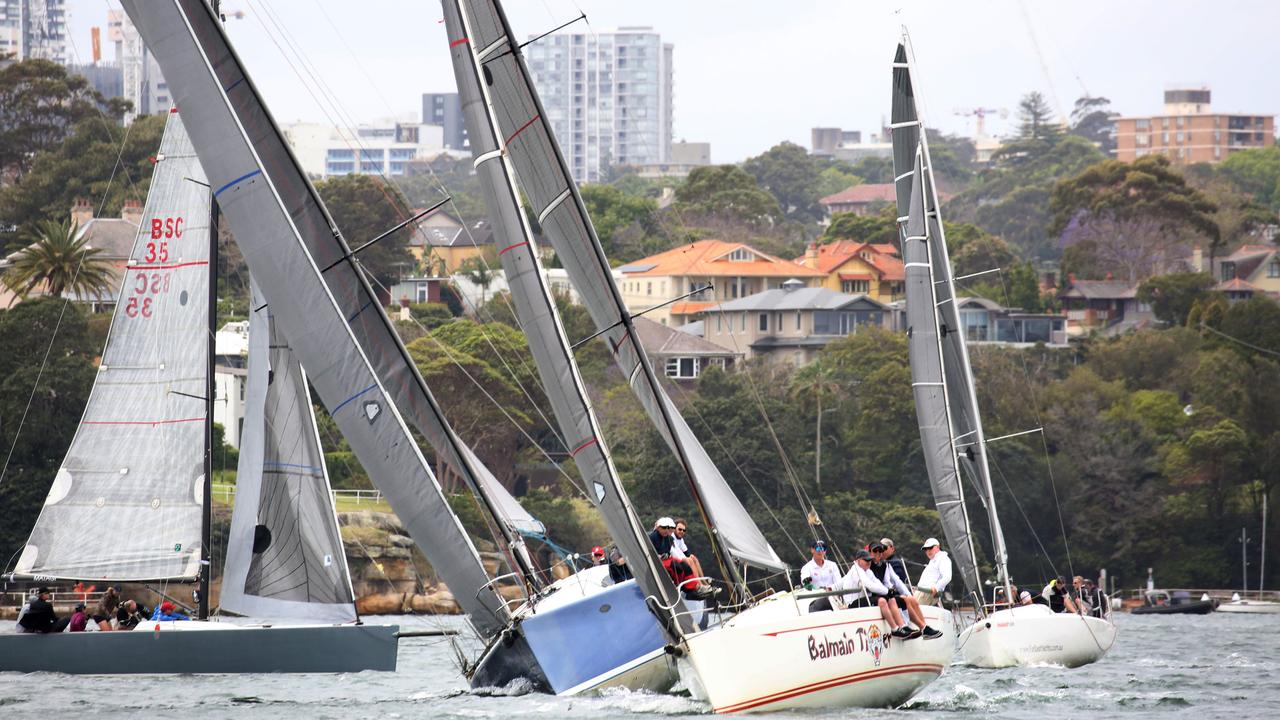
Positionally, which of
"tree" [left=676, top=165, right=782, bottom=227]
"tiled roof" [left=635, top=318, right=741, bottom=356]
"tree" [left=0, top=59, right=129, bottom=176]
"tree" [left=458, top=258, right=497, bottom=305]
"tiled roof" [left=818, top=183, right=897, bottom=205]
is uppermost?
"tree" [left=0, top=59, right=129, bottom=176]

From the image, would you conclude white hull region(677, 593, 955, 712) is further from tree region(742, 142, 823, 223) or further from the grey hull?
tree region(742, 142, 823, 223)

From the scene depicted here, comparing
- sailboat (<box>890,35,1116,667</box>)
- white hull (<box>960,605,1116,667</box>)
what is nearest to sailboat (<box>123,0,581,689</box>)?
white hull (<box>960,605,1116,667</box>)

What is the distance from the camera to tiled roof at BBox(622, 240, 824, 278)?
84.2 meters

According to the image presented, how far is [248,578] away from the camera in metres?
22.3

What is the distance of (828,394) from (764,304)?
1699 cm

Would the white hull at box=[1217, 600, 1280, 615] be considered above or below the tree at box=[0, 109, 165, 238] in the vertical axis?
below

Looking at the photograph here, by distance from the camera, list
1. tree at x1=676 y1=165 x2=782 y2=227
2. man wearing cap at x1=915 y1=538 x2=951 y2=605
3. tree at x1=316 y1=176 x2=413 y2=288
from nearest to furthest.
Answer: man wearing cap at x1=915 y1=538 x2=951 y2=605 < tree at x1=316 y1=176 x2=413 y2=288 < tree at x1=676 y1=165 x2=782 y2=227

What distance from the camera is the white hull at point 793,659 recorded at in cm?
1612

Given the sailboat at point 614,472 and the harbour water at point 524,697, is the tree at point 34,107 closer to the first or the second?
the harbour water at point 524,697

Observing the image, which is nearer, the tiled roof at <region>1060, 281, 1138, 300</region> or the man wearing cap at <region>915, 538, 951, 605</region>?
the man wearing cap at <region>915, 538, 951, 605</region>

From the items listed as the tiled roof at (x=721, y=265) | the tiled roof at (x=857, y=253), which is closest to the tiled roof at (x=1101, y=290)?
the tiled roof at (x=857, y=253)

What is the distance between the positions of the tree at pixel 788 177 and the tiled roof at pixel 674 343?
248 ft

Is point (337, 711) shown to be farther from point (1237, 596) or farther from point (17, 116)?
point (17, 116)

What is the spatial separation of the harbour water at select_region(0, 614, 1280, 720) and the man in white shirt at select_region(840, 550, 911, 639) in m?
0.82
